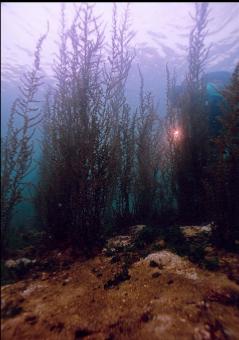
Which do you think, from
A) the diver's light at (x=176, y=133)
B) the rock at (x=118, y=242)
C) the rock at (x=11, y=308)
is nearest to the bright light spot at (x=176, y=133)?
the diver's light at (x=176, y=133)

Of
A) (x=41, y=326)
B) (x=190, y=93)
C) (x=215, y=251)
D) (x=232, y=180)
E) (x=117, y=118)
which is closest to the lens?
(x=41, y=326)

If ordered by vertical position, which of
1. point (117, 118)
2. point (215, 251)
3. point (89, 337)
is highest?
point (117, 118)

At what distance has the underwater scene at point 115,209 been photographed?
8.20 ft

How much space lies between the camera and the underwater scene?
2.50 m

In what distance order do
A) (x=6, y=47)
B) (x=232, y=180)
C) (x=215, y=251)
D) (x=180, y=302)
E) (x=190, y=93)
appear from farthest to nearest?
(x=6, y=47) → (x=190, y=93) → (x=232, y=180) → (x=215, y=251) → (x=180, y=302)

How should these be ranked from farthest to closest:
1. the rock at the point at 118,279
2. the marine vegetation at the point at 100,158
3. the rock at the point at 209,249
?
the marine vegetation at the point at 100,158 < the rock at the point at 209,249 < the rock at the point at 118,279

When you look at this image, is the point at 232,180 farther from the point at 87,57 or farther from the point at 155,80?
the point at 155,80

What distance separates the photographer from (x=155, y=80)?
27.9 metres

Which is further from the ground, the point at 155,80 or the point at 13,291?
the point at 155,80

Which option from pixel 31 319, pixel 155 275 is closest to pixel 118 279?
pixel 155 275

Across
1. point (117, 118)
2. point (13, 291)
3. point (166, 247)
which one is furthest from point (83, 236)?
point (117, 118)

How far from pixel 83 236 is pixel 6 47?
1799 centimetres

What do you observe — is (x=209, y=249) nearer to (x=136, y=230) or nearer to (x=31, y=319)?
(x=136, y=230)

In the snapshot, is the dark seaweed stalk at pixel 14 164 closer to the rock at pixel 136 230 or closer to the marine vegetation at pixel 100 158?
the marine vegetation at pixel 100 158
